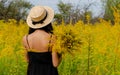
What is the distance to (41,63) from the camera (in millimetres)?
5457

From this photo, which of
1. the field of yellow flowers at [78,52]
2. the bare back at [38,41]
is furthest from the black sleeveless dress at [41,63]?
the field of yellow flowers at [78,52]

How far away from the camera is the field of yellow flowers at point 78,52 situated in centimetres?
506

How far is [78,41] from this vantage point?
5098mm

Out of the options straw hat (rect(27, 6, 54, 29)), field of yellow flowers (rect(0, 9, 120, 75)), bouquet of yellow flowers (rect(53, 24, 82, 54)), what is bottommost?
field of yellow flowers (rect(0, 9, 120, 75))

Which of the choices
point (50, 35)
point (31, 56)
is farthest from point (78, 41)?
point (31, 56)

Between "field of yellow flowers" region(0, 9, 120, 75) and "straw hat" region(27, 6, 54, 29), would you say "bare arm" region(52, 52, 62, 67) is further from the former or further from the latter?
"straw hat" region(27, 6, 54, 29)

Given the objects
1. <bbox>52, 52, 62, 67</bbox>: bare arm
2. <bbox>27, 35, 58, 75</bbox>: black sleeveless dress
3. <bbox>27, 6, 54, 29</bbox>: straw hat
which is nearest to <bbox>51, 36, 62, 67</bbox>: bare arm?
<bbox>52, 52, 62, 67</bbox>: bare arm

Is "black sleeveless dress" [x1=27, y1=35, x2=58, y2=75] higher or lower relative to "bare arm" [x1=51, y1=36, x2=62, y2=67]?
lower

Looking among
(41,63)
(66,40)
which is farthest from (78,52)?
(66,40)

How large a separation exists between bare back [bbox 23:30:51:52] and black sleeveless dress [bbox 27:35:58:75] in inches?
2.4

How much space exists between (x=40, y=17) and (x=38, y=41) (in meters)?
0.26

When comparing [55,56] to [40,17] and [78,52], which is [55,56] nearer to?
[40,17]

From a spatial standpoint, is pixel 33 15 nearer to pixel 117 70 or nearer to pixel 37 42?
pixel 37 42

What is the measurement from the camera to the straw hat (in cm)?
529
